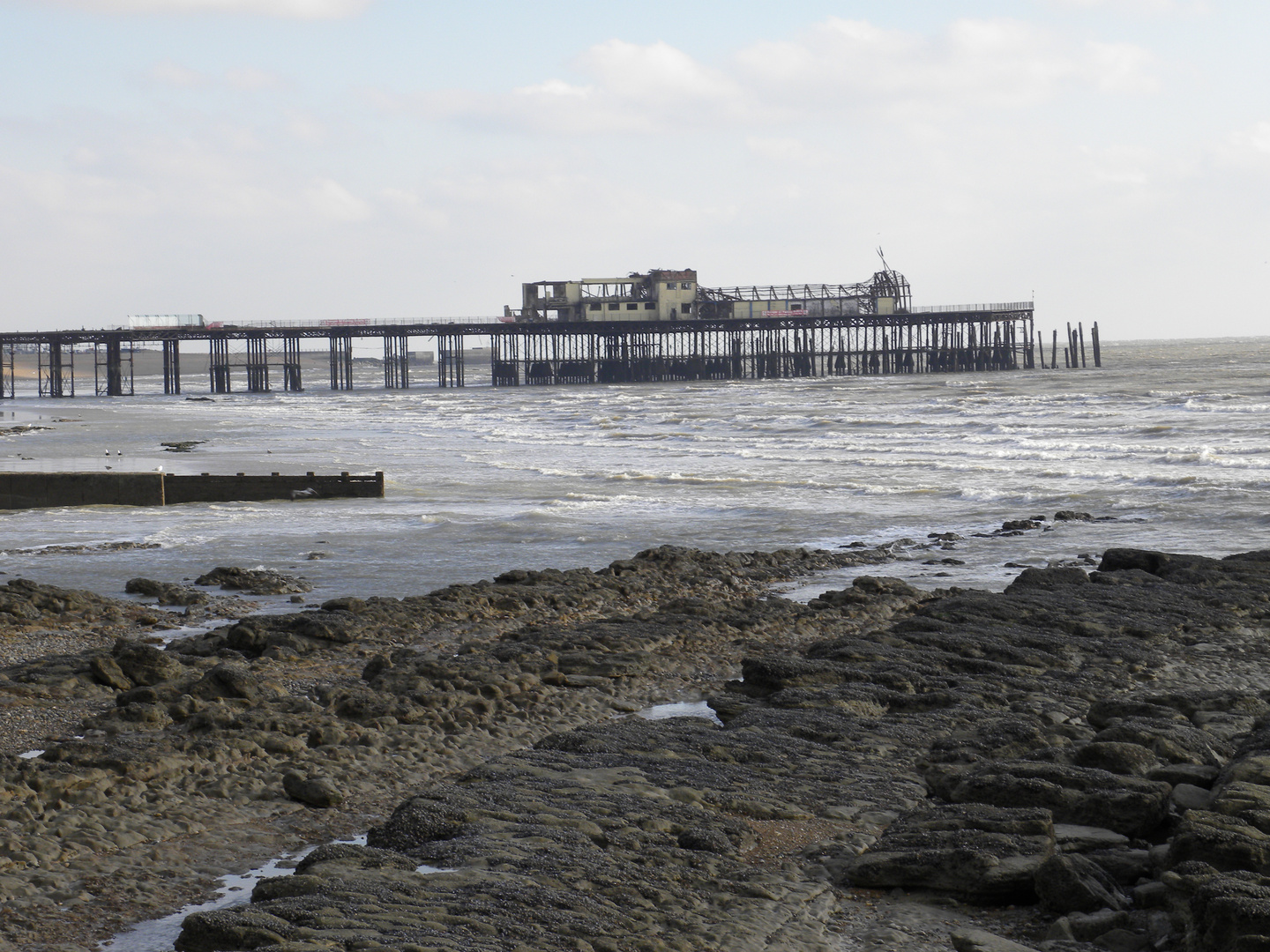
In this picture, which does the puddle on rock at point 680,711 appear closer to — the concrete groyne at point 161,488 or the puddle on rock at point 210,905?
the puddle on rock at point 210,905

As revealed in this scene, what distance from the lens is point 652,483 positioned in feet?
92.1

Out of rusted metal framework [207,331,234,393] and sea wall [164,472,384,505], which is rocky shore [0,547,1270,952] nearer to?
sea wall [164,472,384,505]

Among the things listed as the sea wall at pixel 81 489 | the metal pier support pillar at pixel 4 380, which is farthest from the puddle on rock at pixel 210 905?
the metal pier support pillar at pixel 4 380

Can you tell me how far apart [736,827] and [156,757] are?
3.68 m

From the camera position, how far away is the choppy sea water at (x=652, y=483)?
59.0 feet

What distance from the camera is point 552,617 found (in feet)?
44.4

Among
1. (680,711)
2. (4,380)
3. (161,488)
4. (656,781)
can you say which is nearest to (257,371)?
(4,380)

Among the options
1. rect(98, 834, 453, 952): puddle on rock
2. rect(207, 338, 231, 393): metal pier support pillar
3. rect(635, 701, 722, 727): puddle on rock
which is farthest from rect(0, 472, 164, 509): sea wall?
rect(207, 338, 231, 393): metal pier support pillar

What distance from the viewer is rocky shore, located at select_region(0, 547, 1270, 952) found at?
584 cm

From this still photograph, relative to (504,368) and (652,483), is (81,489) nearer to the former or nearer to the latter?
(652,483)

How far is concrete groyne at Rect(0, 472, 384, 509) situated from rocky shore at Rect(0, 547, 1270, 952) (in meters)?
10.9

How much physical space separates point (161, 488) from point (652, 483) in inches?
401

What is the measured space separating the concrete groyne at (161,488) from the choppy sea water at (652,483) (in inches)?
19.4

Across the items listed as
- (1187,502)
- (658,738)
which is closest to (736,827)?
(658,738)
